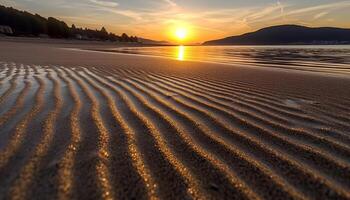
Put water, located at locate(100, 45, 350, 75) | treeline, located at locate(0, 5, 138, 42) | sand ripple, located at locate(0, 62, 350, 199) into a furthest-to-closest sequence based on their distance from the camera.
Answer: treeline, located at locate(0, 5, 138, 42) < water, located at locate(100, 45, 350, 75) < sand ripple, located at locate(0, 62, 350, 199)

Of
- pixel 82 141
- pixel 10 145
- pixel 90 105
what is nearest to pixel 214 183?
pixel 82 141

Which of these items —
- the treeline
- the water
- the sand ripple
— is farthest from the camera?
the treeline

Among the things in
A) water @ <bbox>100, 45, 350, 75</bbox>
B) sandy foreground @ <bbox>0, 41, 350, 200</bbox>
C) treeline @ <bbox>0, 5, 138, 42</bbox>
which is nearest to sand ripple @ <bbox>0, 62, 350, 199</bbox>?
sandy foreground @ <bbox>0, 41, 350, 200</bbox>

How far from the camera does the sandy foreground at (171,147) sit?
62.5 inches

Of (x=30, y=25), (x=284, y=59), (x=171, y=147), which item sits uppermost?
(x=171, y=147)

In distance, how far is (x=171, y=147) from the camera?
223 centimetres

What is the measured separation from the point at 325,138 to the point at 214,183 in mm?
1445

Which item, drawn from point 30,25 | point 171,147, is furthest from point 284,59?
point 30,25

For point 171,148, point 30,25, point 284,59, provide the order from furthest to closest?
1. point 30,25
2. point 284,59
3. point 171,148

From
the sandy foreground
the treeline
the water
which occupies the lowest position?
the treeline

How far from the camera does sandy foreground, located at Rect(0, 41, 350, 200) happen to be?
1.59 metres

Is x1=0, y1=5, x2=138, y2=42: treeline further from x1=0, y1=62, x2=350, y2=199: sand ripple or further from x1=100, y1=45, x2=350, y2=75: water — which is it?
x1=0, y1=62, x2=350, y2=199: sand ripple

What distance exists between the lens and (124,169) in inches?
71.4

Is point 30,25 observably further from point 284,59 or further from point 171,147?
point 171,147
